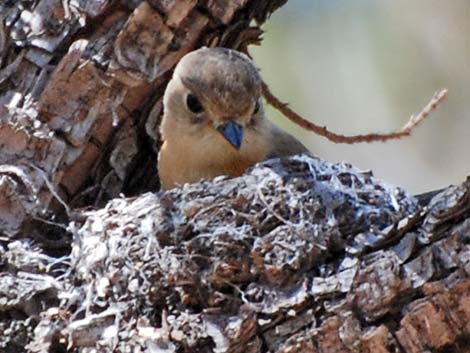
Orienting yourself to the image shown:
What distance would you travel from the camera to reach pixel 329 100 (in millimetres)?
8438

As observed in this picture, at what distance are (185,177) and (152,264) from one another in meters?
1.06

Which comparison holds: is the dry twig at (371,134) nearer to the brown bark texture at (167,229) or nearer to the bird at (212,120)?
the bird at (212,120)

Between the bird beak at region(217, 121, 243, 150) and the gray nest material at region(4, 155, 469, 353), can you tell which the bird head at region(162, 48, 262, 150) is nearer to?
the bird beak at region(217, 121, 243, 150)

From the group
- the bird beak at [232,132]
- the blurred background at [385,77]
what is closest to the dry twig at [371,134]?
the bird beak at [232,132]

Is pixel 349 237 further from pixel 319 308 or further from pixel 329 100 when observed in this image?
pixel 329 100

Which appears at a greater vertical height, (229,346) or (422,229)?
(422,229)

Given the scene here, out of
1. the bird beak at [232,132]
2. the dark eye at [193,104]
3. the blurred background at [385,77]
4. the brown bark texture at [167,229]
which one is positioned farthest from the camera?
the blurred background at [385,77]

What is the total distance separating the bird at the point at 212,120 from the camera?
5316 mm

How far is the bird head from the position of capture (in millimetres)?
5305

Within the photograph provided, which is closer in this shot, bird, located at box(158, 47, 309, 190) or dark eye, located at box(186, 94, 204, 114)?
bird, located at box(158, 47, 309, 190)

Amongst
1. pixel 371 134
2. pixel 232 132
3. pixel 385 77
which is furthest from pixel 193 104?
pixel 385 77

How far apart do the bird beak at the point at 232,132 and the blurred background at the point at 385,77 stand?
2975mm

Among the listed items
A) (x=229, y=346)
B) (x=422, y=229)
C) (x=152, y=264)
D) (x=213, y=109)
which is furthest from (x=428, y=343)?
(x=213, y=109)

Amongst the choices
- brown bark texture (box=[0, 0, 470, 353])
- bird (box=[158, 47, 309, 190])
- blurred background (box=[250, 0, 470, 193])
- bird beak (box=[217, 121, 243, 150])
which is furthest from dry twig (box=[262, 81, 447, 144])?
blurred background (box=[250, 0, 470, 193])
